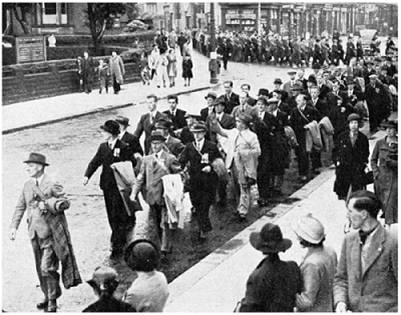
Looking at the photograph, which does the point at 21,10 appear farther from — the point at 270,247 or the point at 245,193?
the point at 270,247

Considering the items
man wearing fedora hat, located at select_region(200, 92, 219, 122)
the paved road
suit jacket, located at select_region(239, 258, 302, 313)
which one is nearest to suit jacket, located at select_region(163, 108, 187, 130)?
man wearing fedora hat, located at select_region(200, 92, 219, 122)

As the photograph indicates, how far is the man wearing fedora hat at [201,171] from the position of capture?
9562 millimetres

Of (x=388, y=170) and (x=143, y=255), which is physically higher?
(x=143, y=255)

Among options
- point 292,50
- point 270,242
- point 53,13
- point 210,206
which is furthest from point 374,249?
point 292,50

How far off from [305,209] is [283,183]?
2172mm

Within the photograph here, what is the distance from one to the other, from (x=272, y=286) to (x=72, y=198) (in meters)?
7.60

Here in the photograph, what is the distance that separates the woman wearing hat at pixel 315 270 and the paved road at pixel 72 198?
3.23 meters

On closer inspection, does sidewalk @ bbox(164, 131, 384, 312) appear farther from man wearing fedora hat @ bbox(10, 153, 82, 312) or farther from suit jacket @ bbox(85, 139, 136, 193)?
suit jacket @ bbox(85, 139, 136, 193)

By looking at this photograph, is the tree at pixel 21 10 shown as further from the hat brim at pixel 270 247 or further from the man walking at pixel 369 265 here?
the man walking at pixel 369 265

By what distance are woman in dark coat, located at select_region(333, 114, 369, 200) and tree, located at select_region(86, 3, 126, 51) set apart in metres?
22.9

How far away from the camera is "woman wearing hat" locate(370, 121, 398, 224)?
8.70 meters

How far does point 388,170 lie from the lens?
28.8ft

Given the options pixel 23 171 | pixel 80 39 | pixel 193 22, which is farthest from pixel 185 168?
pixel 193 22

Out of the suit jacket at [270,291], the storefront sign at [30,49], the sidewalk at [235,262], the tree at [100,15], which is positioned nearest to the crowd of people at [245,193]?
the suit jacket at [270,291]
